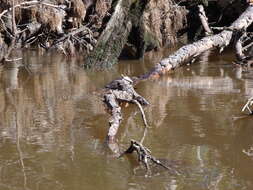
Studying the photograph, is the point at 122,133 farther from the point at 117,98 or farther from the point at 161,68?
the point at 161,68

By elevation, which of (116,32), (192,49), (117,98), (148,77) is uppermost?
(116,32)

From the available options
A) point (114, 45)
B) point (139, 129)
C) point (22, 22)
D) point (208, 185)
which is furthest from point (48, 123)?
point (22, 22)

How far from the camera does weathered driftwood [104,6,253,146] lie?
684 centimetres

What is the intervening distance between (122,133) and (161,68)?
3.22 m

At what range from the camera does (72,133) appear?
6762 mm

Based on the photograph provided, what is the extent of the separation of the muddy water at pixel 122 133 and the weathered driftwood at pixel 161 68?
208 mm

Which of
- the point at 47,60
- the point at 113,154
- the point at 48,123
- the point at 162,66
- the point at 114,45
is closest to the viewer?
the point at 113,154

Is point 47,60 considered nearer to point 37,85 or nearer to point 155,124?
point 37,85

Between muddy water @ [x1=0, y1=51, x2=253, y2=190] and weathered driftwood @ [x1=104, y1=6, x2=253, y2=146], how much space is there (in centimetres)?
21

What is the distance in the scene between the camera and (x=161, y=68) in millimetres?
9820

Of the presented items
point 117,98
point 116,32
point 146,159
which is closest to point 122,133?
point 117,98

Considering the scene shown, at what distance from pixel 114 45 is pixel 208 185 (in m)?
8.16

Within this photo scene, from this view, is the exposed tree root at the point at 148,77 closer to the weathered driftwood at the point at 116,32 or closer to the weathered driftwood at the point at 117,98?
the weathered driftwood at the point at 117,98

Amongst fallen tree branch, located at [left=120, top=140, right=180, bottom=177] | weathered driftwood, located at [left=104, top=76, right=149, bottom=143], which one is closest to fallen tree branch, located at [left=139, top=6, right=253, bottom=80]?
weathered driftwood, located at [left=104, top=76, right=149, bottom=143]
